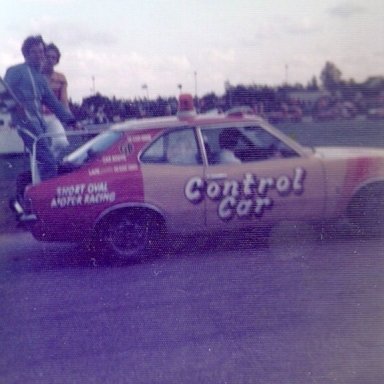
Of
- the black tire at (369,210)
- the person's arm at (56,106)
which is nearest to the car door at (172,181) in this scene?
the person's arm at (56,106)

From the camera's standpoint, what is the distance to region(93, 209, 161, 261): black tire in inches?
184

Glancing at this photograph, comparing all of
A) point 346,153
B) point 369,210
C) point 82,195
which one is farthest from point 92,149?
point 369,210

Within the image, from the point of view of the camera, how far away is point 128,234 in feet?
15.5

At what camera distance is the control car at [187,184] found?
455 cm

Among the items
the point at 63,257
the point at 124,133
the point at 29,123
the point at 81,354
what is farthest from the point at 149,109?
the point at 81,354

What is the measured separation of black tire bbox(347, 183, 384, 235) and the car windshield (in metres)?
2.07

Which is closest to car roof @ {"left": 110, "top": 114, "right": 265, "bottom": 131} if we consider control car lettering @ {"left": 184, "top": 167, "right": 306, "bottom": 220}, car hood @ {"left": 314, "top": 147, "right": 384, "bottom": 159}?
control car lettering @ {"left": 184, "top": 167, "right": 306, "bottom": 220}

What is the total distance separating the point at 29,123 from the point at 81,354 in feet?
7.86

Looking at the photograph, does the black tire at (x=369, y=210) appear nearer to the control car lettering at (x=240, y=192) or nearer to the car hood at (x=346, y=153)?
the car hood at (x=346, y=153)

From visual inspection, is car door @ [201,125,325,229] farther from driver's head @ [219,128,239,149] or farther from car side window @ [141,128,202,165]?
car side window @ [141,128,202,165]

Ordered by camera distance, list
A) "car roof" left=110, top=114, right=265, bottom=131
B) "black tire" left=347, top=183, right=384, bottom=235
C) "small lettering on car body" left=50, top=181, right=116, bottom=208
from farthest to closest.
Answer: "black tire" left=347, top=183, right=384, bottom=235 < "car roof" left=110, top=114, right=265, bottom=131 < "small lettering on car body" left=50, top=181, right=116, bottom=208

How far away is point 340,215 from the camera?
4.83m

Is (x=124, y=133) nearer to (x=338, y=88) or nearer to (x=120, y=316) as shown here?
(x=120, y=316)

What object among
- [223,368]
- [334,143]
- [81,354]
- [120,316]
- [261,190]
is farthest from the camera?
[334,143]
